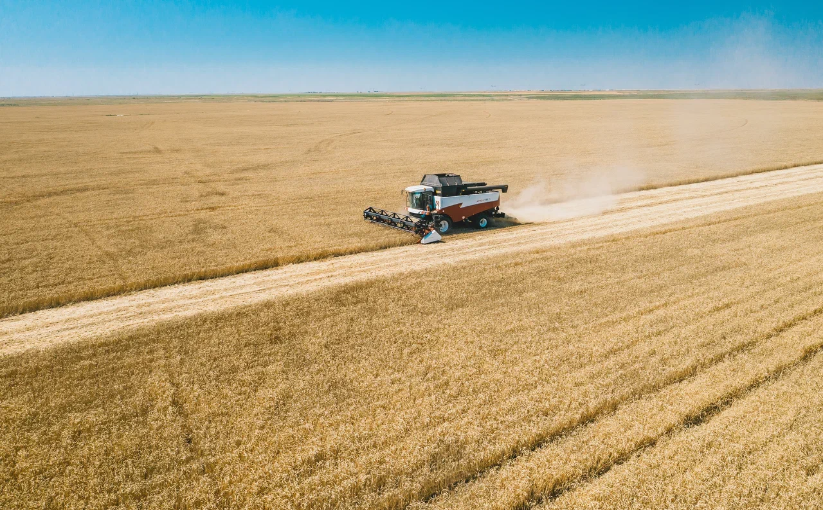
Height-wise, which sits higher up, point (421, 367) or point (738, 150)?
point (738, 150)

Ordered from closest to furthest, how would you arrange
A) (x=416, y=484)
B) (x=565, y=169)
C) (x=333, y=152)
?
(x=416, y=484)
(x=565, y=169)
(x=333, y=152)

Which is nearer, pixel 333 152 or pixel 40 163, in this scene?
pixel 40 163

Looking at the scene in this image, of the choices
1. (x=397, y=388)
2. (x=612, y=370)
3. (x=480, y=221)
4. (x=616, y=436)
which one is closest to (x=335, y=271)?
(x=397, y=388)

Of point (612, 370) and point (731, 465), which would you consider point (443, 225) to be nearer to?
point (612, 370)

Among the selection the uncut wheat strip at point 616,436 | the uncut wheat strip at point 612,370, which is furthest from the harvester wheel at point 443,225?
the uncut wheat strip at point 616,436

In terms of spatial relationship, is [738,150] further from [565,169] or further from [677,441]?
[677,441]

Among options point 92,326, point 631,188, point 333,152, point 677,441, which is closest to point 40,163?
point 333,152

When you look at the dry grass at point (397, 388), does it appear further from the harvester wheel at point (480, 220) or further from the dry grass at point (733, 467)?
the harvester wheel at point (480, 220)
